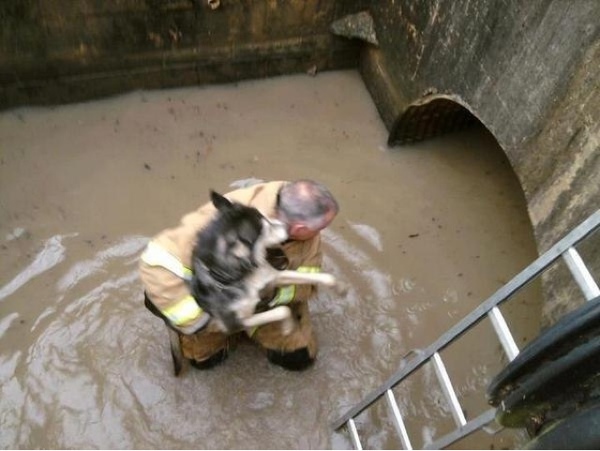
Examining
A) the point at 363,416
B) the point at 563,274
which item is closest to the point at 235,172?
the point at 363,416

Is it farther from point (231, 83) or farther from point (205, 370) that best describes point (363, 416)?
point (231, 83)

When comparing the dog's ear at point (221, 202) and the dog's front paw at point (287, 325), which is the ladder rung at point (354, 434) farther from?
the dog's ear at point (221, 202)

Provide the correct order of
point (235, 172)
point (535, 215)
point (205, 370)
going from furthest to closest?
point (235, 172) → point (205, 370) → point (535, 215)

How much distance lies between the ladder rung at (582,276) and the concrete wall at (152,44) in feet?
12.5

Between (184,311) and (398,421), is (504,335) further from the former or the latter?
(184,311)

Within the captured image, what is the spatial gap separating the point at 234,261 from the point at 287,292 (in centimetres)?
66

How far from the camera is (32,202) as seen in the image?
5.11 metres

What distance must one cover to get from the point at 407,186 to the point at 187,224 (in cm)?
253

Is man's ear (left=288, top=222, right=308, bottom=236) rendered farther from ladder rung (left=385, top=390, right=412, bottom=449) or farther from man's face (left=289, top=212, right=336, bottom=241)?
ladder rung (left=385, top=390, right=412, bottom=449)

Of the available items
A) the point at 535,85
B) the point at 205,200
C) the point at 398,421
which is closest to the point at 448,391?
the point at 398,421

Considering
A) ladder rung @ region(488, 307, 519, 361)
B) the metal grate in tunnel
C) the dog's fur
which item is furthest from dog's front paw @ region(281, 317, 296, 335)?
the metal grate in tunnel

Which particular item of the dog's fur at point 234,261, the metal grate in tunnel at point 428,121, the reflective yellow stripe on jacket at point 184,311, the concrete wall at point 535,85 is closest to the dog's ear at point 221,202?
the dog's fur at point 234,261

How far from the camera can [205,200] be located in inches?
208

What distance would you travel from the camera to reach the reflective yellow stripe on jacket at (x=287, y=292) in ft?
11.8
